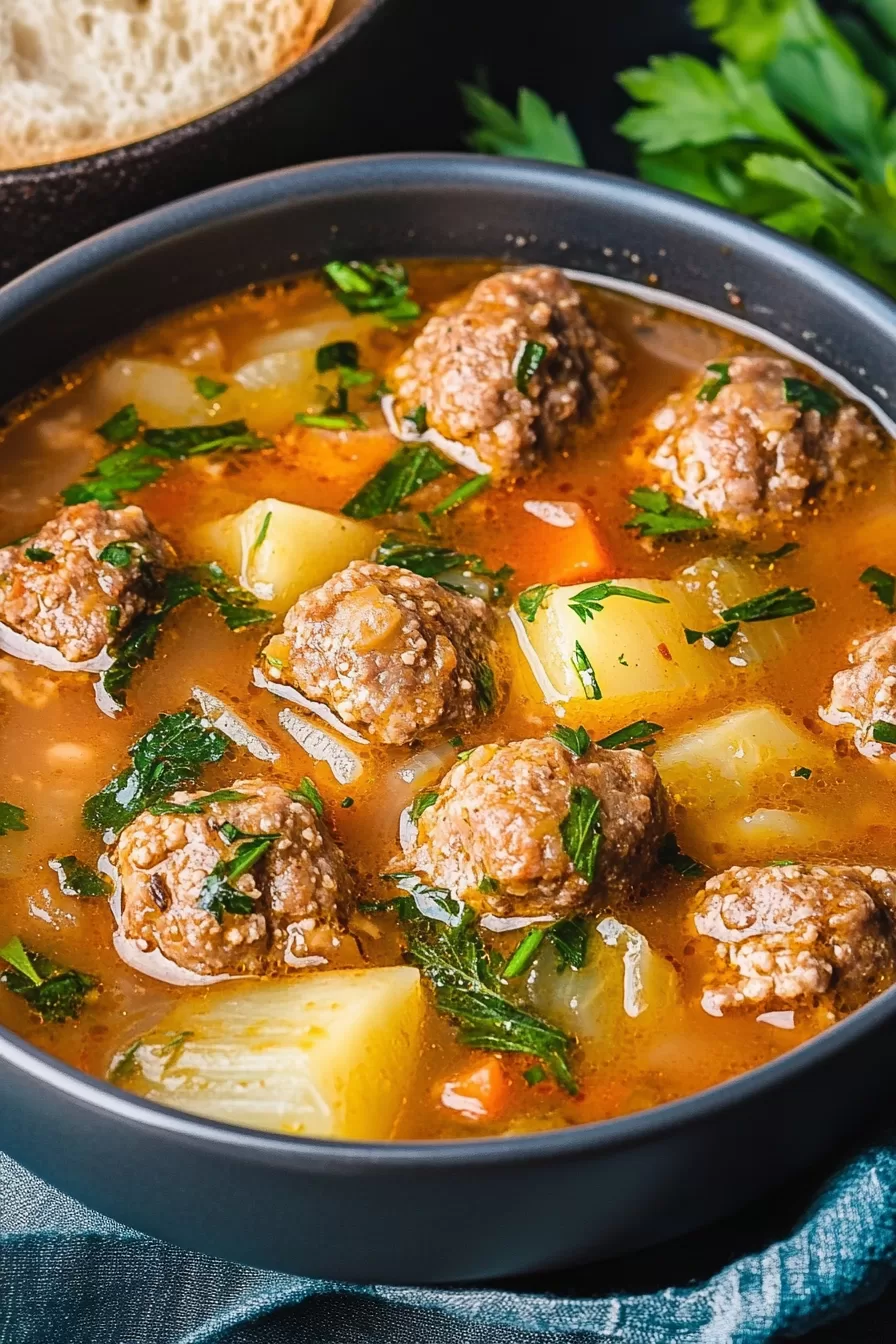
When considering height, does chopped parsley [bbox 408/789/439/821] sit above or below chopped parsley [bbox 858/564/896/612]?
above

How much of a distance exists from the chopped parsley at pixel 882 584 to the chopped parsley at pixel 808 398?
0.42 meters

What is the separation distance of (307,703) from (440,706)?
33 cm

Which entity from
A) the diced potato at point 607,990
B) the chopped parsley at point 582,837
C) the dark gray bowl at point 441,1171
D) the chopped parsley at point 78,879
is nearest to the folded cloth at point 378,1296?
the dark gray bowl at point 441,1171

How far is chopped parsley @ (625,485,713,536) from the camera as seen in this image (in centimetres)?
381

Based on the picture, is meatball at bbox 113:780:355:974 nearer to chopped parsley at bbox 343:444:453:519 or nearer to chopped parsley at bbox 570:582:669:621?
chopped parsley at bbox 570:582:669:621

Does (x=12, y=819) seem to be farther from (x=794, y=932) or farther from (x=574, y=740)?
(x=794, y=932)

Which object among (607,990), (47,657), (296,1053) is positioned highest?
(47,657)

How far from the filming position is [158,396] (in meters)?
4.12

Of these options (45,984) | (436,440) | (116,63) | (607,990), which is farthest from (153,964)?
(116,63)

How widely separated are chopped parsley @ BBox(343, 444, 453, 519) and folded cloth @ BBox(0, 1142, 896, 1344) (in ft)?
5.48

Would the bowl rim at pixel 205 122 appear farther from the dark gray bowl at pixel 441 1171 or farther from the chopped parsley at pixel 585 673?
the dark gray bowl at pixel 441 1171

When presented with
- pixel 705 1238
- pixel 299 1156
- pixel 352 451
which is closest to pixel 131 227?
pixel 352 451

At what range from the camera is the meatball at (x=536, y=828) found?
9.86 ft

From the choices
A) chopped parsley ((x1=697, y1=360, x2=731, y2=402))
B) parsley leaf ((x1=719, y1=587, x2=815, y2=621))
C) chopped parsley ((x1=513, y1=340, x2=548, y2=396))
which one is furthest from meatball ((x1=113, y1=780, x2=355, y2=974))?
A: chopped parsley ((x1=697, y1=360, x2=731, y2=402))
